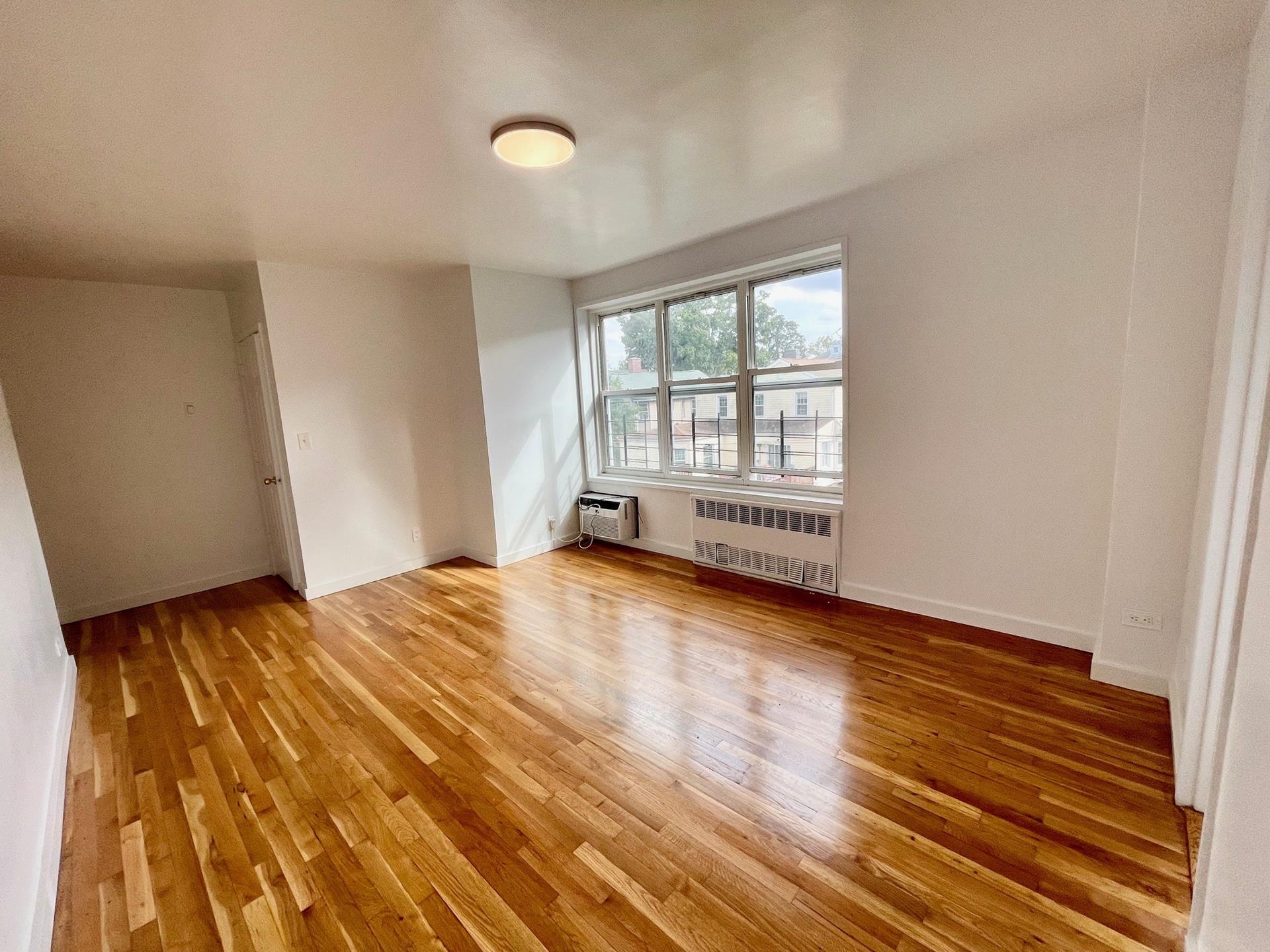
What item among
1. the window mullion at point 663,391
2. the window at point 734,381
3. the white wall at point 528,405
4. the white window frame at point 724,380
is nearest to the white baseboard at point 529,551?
the white wall at point 528,405

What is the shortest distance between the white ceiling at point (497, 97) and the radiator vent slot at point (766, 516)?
2.00m

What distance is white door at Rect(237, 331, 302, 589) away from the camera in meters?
3.91

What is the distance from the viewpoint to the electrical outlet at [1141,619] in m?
2.19

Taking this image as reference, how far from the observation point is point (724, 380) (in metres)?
4.04

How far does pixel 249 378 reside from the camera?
4.16 meters

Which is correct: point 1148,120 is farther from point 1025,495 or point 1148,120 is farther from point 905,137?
point 1025,495

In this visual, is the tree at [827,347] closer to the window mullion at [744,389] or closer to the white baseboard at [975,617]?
the window mullion at [744,389]

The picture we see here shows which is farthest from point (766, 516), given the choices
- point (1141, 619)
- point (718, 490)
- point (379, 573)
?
point (379, 573)

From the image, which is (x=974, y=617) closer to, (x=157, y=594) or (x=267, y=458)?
(x=267, y=458)

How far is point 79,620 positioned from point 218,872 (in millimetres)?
3527

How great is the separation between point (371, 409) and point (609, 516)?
223cm

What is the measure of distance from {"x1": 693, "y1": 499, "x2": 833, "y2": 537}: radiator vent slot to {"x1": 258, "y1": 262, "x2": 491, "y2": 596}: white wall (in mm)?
2112

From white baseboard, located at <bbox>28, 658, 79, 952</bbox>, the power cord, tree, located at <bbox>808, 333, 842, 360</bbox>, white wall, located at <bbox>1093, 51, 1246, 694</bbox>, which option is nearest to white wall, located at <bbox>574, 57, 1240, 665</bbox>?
white wall, located at <bbox>1093, 51, 1246, 694</bbox>

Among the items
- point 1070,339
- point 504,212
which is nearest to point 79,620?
point 504,212
